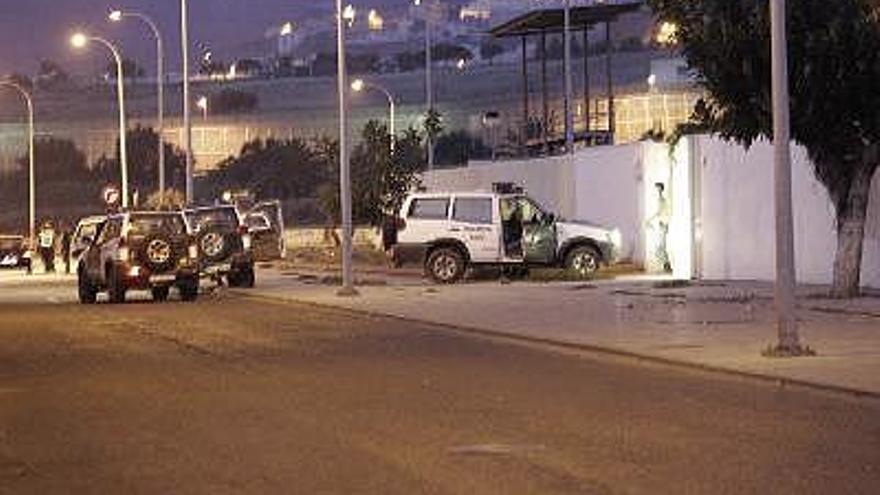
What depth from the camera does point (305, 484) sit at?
13188 millimetres

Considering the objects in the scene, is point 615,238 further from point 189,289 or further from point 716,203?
point 189,289

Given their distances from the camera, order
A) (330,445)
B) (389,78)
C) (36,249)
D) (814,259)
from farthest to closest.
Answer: (389,78) → (36,249) → (814,259) → (330,445)

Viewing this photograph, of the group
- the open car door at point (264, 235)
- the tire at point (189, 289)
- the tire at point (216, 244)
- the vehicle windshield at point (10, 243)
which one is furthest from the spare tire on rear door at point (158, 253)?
the vehicle windshield at point (10, 243)

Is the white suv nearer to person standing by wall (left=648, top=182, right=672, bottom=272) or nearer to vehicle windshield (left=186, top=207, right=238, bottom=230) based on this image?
person standing by wall (left=648, top=182, right=672, bottom=272)

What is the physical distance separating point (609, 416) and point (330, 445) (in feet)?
9.91

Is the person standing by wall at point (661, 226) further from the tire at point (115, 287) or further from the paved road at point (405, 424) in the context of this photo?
the paved road at point (405, 424)

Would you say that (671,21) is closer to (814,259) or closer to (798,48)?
(798,48)

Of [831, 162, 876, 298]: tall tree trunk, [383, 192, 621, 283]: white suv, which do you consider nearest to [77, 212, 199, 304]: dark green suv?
[383, 192, 621, 283]: white suv

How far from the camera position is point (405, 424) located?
663 inches

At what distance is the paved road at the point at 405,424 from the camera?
1337cm

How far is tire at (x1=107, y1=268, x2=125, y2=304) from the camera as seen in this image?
137 feet

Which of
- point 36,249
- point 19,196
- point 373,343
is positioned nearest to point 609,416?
point 373,343

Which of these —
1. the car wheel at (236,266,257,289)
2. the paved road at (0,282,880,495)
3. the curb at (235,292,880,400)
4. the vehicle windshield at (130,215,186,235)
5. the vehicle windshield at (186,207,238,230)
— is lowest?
the paved road at (0,282,880,495)

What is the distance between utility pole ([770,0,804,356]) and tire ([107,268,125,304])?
2182 cm
